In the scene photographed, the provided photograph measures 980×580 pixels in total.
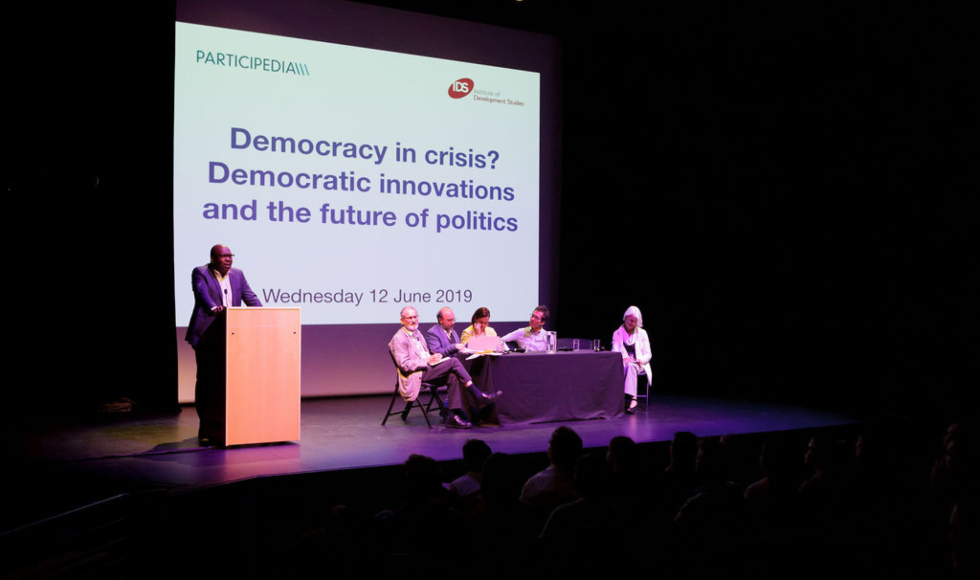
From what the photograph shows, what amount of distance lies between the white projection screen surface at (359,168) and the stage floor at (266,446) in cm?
99

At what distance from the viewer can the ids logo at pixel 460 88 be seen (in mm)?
7629

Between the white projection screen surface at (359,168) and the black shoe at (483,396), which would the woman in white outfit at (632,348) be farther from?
the black shoe at (483,396)

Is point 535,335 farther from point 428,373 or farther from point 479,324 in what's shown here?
point 428,373

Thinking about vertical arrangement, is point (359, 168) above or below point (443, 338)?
above

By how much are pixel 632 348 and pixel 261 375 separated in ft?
11.7

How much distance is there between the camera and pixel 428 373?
582cm

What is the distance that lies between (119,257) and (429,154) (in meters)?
2.87

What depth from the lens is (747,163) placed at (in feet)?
24.6

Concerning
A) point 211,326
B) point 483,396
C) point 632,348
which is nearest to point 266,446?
point 211,326

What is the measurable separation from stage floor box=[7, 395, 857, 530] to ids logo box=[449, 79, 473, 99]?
305cm

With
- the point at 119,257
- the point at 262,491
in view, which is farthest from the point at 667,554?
the point at 119,257

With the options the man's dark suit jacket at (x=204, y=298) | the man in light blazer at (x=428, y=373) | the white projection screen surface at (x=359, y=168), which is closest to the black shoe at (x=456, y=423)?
the man in light blazer at (x=428, y=373)

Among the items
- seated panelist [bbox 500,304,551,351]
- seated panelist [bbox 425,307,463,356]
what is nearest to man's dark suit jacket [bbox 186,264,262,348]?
seated panelist [bbox 425,307,463,356]

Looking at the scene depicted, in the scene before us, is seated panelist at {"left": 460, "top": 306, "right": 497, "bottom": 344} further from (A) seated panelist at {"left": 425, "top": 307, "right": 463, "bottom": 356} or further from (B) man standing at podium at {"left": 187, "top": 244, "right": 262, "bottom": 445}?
(B) man standing at podium at {"left": 187, "top": 244, "right": 262, "bottom": 445}
